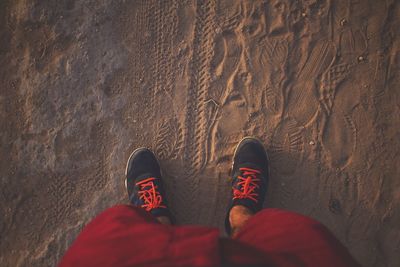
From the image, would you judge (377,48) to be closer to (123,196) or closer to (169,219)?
(169,219)

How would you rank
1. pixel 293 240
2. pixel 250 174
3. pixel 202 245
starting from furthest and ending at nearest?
pixel 250 174 < pixel 293 240 < pixel 202 245

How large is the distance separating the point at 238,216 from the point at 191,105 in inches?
27.9

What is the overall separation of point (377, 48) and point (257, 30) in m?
0.73

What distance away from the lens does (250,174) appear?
1.67 metres

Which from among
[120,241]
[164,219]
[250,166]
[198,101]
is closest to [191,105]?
[198,101]

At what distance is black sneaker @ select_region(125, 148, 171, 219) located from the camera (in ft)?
5.43

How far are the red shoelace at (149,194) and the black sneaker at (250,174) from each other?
0.43 meters

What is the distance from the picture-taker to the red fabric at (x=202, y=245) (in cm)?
90

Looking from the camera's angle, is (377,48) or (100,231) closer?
(100,231)

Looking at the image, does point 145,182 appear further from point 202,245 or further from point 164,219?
point 202,245

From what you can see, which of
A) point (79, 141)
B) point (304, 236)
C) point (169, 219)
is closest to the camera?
point (304, 236)

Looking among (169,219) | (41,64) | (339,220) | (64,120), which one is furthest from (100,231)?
(339,220)

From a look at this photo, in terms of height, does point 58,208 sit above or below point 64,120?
below

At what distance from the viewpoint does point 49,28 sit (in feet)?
5.77
